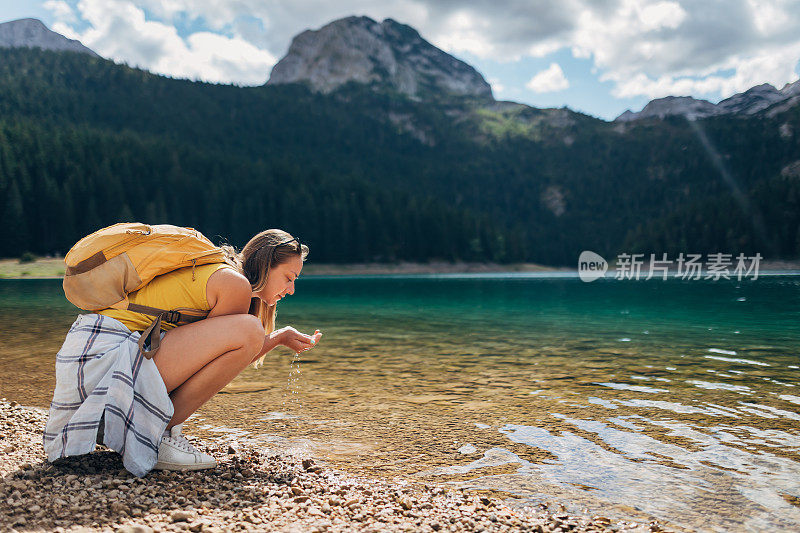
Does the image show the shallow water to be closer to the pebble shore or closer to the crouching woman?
the pebble shore

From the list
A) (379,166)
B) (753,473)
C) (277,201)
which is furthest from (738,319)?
(379,166)

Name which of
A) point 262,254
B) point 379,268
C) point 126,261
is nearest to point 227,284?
point 262,254

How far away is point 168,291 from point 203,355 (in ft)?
1.61

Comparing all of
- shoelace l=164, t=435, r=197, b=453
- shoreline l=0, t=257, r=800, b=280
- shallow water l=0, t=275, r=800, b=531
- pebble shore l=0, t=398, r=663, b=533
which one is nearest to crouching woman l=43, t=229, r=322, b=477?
shoelace l=164, t=435, r=197, b=453

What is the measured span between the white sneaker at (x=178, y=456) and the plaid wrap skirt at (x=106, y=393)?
18 centimetres

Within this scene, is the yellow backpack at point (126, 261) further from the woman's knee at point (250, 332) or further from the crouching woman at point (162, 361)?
the woman's knee at point (250, 332)

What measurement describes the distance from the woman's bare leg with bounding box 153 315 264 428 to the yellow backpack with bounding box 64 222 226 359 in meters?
0.14

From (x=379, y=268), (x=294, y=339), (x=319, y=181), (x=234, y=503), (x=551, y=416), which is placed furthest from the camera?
(x=319, y=181)

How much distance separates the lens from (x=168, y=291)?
138 inches

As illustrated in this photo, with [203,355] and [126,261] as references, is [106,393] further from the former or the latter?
[126,261]

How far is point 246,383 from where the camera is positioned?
7855mm

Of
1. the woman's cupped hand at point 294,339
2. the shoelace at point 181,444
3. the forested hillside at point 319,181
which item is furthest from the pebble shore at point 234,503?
the forested hillside at point 319,181

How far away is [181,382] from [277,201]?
10660 centimetres

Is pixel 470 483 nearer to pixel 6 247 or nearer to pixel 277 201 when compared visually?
pixel 6 247
